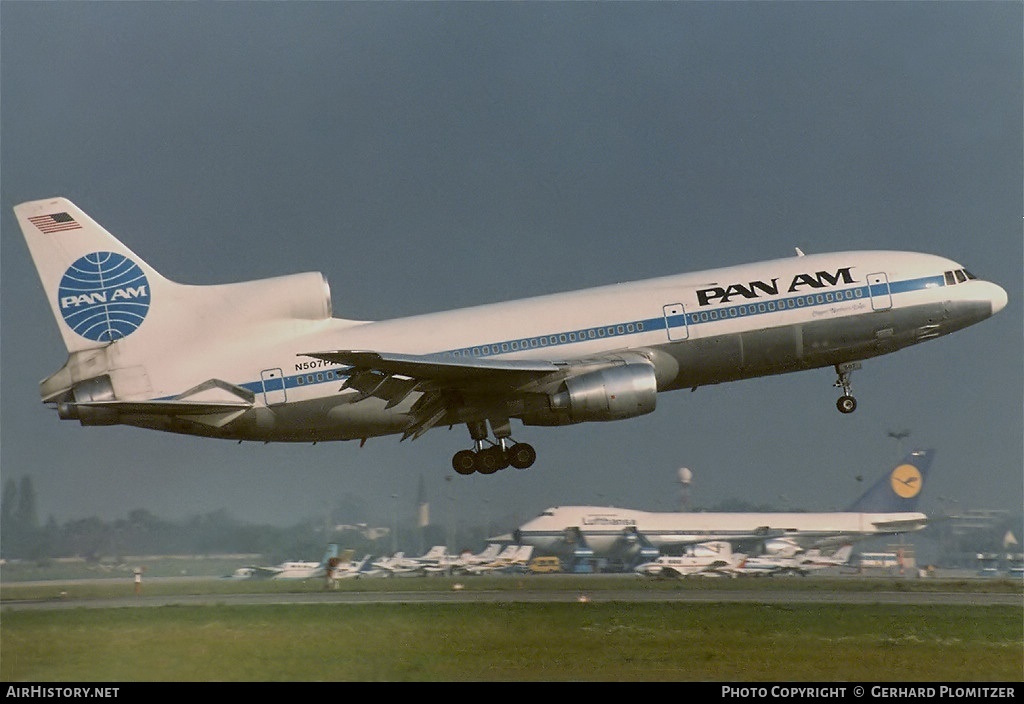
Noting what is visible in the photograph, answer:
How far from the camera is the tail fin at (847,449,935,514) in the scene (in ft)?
129

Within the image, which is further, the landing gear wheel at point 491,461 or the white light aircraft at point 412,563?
the white light aircraft at point 412,563

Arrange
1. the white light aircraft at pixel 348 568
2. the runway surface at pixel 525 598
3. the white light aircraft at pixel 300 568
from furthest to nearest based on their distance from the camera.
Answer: the white light aircraft at pixel 348 568
the white light aircraft at pixel 300 568
the runway surface at pixel 525 598

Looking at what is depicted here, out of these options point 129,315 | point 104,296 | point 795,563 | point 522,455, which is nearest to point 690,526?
point 795,563

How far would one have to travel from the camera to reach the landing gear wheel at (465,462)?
30922 millimetres

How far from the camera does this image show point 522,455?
101 ft

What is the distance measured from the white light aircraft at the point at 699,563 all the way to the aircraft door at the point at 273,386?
34.9 feet

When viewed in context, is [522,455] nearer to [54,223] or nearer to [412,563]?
[412,563]

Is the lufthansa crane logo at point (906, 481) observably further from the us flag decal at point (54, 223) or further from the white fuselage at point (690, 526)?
the us flag decal at point (54, 223)

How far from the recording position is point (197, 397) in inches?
1132

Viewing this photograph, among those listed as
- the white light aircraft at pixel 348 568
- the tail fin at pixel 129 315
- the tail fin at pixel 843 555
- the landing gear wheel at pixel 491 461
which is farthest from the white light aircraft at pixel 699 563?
the tail fin at pixel 129 315

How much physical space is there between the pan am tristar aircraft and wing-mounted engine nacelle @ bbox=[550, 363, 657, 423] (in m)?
0.03
